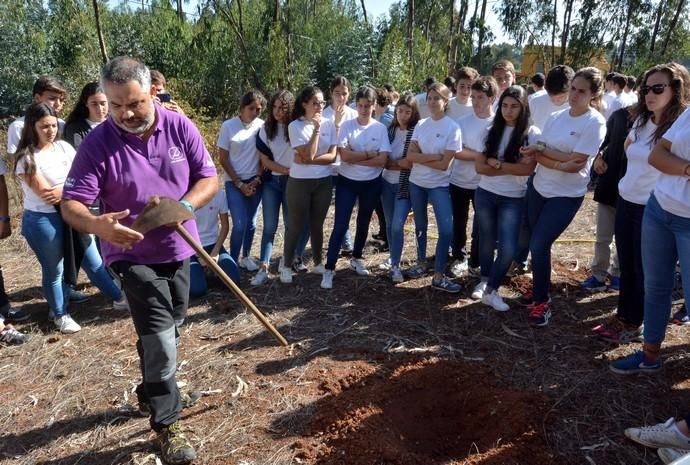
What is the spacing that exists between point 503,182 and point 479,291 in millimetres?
1076

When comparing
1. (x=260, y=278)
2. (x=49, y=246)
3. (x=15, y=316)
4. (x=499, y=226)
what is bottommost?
(x=15, y=316)

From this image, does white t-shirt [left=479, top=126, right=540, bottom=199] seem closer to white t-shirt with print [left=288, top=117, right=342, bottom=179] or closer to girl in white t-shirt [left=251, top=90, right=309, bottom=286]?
white t-shirt with print [left=288, top=117, right=342, bottom=179]

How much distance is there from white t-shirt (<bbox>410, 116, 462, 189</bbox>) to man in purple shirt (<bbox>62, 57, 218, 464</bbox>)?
8.16 ft

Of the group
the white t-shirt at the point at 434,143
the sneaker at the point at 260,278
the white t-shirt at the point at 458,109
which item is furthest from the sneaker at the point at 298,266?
the white t-shirt at the point at 458,109

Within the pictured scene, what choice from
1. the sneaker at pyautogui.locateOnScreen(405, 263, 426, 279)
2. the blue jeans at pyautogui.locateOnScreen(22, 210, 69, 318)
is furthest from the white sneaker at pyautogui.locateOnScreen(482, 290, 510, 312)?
the blue jeans at pyautogui.locateOnScreen(22, 210, 69, 318)

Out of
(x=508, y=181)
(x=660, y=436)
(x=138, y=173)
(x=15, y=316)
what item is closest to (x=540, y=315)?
(x=508, y=181)

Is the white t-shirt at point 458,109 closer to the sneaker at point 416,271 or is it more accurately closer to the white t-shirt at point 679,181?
the sneaker at point 416,271

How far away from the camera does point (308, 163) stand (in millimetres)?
4816

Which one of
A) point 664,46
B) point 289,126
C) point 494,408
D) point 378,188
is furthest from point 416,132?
point 664,46

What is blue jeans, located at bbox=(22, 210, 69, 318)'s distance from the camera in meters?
4.05

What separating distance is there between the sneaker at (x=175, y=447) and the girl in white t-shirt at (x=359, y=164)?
2.48 meters

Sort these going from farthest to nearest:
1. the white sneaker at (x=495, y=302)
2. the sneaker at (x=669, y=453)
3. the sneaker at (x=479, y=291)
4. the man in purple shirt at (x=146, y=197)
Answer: the sneaker at (x=479, y=291), the white sneaker at (x=495, y=302), the sneaker at (x=669, y=453), the man in purple shirt at (x=146, y=197)

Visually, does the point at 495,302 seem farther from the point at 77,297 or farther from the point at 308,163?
the point at 77,297

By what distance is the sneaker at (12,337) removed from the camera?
13.4ft
